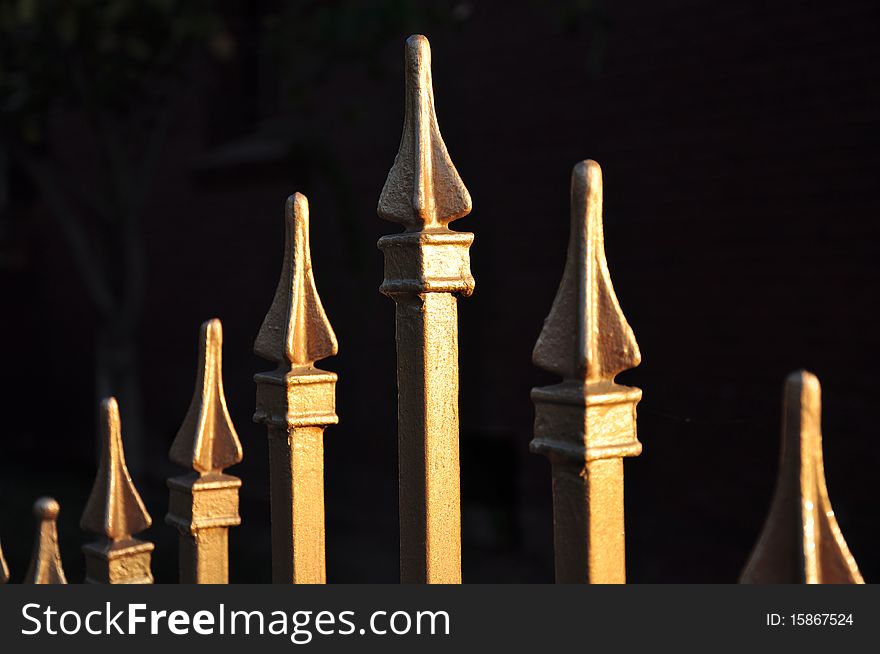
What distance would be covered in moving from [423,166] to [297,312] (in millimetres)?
403

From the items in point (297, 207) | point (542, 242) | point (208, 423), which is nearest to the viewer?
point (297, 207)

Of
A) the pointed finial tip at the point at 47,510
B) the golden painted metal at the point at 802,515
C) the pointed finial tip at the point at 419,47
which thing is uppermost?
the pointed finial tip at the point at 419,47

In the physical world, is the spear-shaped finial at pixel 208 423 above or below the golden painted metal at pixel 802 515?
above

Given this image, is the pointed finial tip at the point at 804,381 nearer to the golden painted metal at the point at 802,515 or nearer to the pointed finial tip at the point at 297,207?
the golden painted metal at the point at 802,515

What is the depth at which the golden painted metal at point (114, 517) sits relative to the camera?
6.51 feet

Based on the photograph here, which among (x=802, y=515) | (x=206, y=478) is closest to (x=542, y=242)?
(x=206, y=478)

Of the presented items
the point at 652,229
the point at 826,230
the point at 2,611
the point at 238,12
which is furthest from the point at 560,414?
the point at 238,12

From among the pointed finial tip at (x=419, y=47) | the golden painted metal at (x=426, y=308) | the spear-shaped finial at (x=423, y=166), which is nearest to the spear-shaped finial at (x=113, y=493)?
the golden painted metal at (x=426, y=308)

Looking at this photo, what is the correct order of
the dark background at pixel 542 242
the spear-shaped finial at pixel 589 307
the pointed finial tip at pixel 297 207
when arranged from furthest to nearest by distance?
1. the dark background at pixel 542 242
2. the pointed finial tip at pixel 297 207
3. the spear-shaped finial at pixel 589 307

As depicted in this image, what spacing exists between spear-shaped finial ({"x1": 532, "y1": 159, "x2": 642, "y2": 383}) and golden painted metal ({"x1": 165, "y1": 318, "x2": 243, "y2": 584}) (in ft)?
2.72

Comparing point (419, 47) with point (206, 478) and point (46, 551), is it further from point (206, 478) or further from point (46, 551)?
point (46, 551)

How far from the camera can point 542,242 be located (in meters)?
6.35

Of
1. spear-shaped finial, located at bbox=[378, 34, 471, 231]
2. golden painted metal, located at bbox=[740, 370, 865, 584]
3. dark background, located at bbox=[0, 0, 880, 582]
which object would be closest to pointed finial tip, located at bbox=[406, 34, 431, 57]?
spear-shaped finial, located at bbox=[378, 34, 471, 231]

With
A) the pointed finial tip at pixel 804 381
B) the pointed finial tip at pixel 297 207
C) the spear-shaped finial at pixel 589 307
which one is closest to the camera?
the pointed finial tip at pixel 804 381
